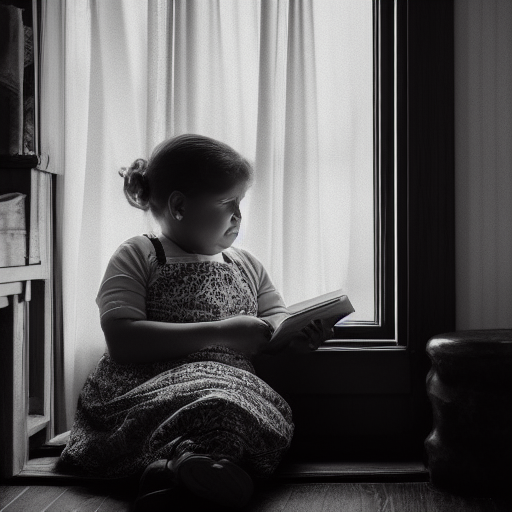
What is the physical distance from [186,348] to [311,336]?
279 millimetres

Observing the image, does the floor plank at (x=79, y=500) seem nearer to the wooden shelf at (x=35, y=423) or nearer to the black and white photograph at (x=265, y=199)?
the black and white photograph at (x=265, y=199)

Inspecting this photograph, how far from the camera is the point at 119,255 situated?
1467 mm

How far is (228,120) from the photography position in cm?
173

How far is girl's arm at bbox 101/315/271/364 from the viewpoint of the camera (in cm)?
137

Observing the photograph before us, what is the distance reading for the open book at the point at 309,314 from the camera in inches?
53.5

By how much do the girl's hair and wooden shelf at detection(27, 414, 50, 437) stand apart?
0.59 m

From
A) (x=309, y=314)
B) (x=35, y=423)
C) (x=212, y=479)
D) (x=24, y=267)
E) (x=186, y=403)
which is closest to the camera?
(x=212, y=479)

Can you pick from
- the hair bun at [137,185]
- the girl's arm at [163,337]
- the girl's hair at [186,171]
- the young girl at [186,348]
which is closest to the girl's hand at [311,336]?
the young girl at [186,348]

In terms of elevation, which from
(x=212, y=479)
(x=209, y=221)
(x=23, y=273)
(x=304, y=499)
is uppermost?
(x=209, y=221)

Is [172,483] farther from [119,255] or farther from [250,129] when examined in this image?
[250,129]

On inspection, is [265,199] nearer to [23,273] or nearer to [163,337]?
[163,337]

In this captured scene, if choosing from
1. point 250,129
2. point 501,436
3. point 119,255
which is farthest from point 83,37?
point 501,436

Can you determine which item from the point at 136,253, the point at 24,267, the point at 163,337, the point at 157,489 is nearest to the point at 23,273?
the point at 24,267

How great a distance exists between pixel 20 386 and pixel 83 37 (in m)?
0.93
